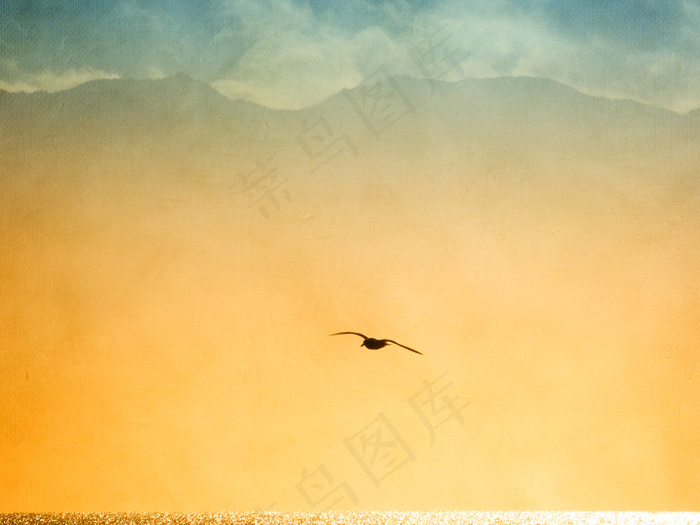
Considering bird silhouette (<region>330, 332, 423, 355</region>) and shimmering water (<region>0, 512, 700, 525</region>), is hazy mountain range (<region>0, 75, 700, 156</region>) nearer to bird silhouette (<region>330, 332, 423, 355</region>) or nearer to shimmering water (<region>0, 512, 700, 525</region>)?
bird silhouette (<region>330, 332, 423, 355</region>)

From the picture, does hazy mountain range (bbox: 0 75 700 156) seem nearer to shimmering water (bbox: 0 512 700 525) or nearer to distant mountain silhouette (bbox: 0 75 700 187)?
distant mountain silhouette (bbox: 0 75 700 187)

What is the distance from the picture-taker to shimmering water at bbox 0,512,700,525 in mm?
1526

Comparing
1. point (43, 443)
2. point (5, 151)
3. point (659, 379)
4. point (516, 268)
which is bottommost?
point (659, 379)

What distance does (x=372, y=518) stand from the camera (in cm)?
154

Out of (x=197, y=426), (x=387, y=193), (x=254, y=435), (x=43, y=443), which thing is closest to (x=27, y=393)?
(x=43, y=443)

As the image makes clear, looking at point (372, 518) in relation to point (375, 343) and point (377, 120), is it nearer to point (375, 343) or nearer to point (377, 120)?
point (375, 343)

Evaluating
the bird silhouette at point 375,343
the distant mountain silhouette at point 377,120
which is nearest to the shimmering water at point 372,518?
the bird silhouette at point 375,343

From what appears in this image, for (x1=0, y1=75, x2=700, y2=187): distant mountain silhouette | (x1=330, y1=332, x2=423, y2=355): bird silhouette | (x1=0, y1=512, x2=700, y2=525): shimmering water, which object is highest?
(x1=0, y1=75, x2=700, y2=187): distant mountain silhouette

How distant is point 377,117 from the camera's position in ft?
5.13

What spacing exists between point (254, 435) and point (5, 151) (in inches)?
34.3

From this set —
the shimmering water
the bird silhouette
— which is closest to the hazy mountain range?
the bird silhouette

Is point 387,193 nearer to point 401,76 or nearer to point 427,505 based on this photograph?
point 401,76

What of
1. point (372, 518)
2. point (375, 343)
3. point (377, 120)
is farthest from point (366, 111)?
point (372, 518)

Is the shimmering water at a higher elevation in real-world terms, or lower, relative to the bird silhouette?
lower
